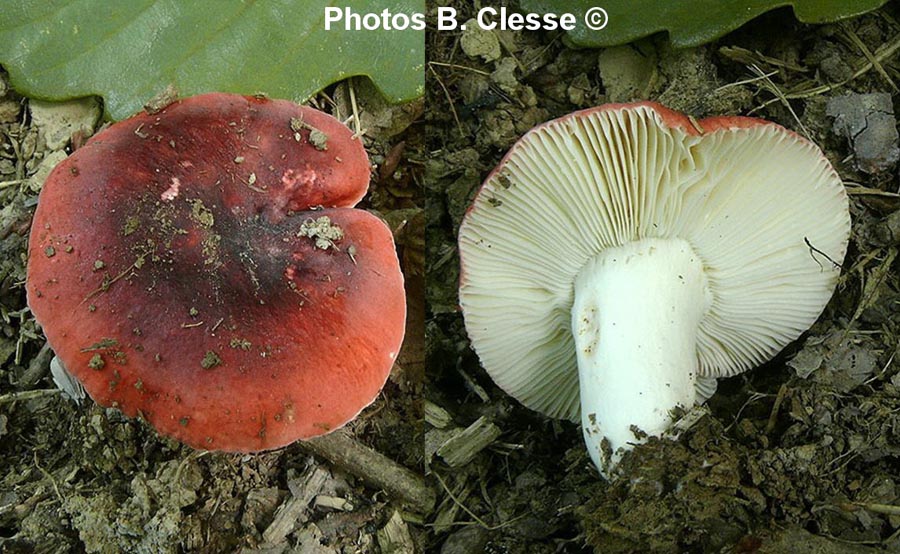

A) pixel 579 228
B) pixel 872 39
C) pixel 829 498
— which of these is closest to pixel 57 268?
pixel 579 228

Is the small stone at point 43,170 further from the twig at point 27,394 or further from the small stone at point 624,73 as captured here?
the small stone at point 624,73

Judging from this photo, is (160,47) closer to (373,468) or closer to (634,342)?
(373,468)

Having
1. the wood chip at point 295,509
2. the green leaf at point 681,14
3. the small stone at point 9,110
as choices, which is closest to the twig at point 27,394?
the wood chip at point 295,509

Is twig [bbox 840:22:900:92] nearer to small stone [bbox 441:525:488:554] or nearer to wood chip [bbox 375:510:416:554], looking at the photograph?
small stone [bbox 441:525:488:554]

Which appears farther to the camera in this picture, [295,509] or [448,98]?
[448,98]

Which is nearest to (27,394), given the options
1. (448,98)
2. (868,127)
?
(448,98)

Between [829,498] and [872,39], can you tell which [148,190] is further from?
[872,39]
